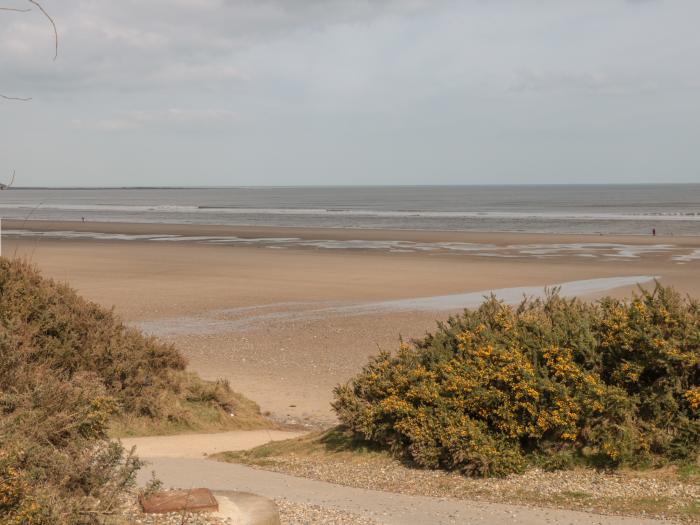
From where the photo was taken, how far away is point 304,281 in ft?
102

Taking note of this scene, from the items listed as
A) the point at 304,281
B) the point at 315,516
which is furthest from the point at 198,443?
the point at 304,281

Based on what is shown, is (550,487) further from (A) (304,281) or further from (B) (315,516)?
(A) (304,281)

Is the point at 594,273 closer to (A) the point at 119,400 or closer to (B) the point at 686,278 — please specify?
(B) the point at 686,278

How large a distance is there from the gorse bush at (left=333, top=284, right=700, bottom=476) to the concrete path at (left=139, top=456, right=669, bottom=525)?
0.90m

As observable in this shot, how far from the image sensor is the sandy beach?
57.1ft

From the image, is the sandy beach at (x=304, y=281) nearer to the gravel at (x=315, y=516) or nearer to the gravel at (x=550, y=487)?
the gravel at (x=550, y=487)

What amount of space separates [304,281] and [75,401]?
25011 millimetres

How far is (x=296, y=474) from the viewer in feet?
29.5

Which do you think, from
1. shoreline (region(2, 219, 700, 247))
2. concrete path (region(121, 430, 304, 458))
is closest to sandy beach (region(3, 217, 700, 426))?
shoreline (region(2, 219, 700, 247))

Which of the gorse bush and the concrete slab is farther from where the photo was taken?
the gorse bush

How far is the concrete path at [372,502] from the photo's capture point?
7121mm

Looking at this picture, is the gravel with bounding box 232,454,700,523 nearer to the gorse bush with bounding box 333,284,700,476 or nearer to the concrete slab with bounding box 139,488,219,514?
the gorse bush with bounding box 333,284,700,476

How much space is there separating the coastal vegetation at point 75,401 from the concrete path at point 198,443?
0.37 m

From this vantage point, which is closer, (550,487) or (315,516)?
(315,516)
